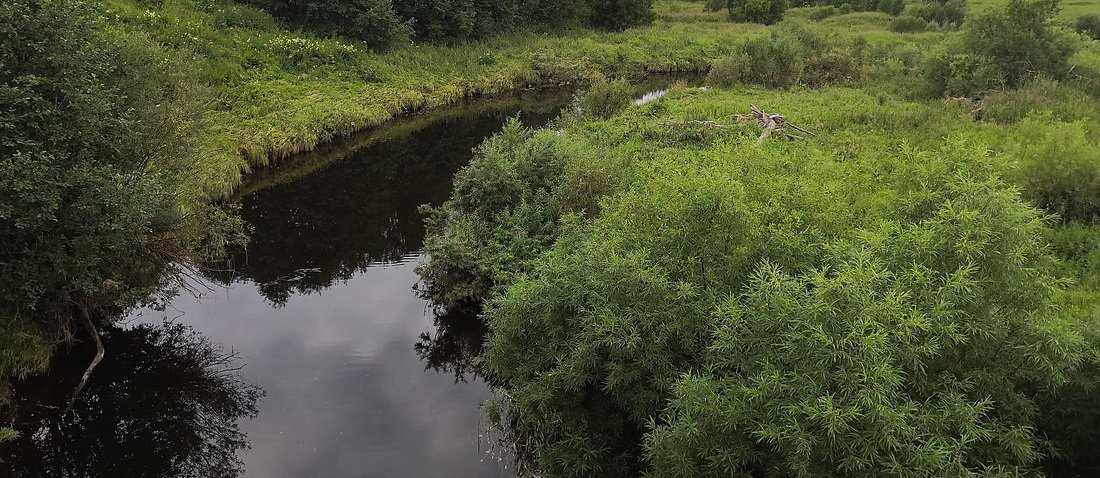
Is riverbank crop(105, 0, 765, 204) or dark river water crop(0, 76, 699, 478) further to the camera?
riverbank crop(105, 0, 765, 204)

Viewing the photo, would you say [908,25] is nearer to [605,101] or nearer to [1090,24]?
[1090,24]

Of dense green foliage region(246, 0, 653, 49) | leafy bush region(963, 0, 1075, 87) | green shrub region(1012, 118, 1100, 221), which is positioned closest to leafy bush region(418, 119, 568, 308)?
green shrub region(1012, 118, 1100, 221)

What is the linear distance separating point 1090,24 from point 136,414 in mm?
63594

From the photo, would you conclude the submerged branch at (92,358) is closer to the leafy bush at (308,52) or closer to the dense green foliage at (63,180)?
the dense green foliage at (63,180)

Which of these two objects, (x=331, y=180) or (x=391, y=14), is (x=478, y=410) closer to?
(x=331, y=180)

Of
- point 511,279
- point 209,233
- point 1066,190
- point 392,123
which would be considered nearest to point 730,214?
point 511,279

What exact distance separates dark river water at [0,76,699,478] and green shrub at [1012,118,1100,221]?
1477 cm

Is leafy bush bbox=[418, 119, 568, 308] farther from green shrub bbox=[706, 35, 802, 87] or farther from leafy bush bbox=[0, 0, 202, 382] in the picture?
green shrub bbox=[706, 35, 802, 87]

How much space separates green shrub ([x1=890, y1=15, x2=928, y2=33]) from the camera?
59906 millimetres

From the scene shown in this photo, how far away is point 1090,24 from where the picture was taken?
4816 centimetres

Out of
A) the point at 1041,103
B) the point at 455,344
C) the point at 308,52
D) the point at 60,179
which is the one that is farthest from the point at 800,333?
the point at 308,52

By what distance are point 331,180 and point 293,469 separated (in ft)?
53.9

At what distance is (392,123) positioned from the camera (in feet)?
115

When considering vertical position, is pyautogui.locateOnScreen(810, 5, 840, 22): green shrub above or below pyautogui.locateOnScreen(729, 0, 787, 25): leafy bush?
below
